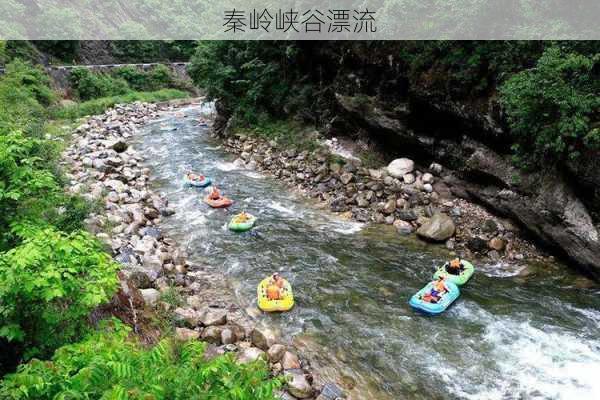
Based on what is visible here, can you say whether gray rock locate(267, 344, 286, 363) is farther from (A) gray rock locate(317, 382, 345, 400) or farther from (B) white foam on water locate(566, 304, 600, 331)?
(B) white foam on water locate(566, 304, 600, 331)

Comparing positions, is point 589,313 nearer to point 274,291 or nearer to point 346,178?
point 274,291

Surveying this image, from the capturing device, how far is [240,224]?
11609 mm

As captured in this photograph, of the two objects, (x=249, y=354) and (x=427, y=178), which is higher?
(x=427, y=178)

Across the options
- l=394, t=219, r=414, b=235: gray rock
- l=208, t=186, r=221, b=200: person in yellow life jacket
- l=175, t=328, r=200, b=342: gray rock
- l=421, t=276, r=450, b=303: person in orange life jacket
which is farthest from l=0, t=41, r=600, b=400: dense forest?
l=208, t=186, r=221, b=200: person in yellow life jacket

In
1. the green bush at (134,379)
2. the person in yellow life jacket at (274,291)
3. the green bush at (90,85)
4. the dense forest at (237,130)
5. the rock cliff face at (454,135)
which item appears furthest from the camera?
the green bush at (90,85)

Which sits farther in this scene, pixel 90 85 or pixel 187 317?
pixel 90 85

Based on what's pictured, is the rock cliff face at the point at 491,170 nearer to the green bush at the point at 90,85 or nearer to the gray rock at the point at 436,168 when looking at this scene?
the gray rock at the point at 436,168

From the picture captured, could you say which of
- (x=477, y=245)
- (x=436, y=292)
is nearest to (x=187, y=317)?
(x=436, y=292)

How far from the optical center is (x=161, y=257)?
388 inches

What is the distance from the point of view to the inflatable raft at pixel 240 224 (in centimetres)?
1158

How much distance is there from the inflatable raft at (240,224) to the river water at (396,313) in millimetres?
183

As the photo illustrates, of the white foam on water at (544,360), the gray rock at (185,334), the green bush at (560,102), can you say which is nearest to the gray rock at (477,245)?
the green bush at (560,102)

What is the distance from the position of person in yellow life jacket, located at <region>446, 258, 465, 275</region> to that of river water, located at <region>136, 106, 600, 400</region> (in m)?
0.39

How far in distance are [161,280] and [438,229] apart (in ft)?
22.0
